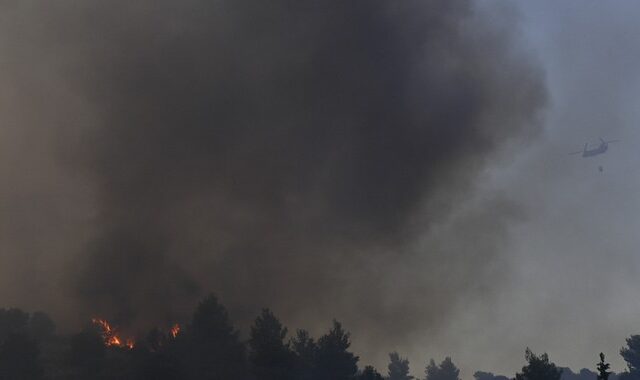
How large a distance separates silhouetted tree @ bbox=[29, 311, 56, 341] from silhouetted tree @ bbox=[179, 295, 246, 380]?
23766 mm

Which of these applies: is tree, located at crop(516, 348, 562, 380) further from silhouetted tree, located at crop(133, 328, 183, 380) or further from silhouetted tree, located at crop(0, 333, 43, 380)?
silhouetted tree, located at crop(0, 333, 43, 380)

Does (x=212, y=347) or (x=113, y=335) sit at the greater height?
(x=113, y=335)

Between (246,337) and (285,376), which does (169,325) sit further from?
(285,376)

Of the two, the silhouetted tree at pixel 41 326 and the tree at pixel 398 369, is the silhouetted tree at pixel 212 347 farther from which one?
the tree at pixel 398 369

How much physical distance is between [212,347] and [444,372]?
92136 millimetres

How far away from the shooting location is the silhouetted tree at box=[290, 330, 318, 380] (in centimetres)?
7012

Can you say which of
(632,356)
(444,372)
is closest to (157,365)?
(632,356)

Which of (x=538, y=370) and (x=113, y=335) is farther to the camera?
(x=113, y=335)

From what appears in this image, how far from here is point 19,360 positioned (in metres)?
61.7

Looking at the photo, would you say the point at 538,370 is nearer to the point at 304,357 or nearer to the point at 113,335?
the point at 304,357

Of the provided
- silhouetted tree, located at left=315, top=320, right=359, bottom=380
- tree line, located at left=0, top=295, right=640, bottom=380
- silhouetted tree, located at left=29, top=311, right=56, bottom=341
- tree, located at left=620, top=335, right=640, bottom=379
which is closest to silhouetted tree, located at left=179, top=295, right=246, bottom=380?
tree line, located at left=0, top=295, right=640, bottom=380

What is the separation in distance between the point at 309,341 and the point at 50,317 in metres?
44.6

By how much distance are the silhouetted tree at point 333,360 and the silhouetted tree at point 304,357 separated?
804mm

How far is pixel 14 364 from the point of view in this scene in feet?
200
